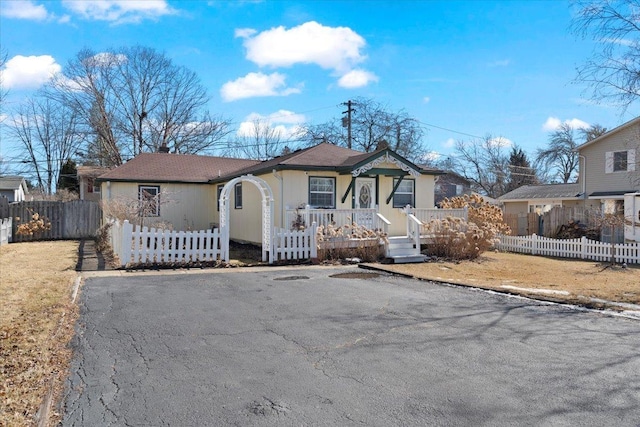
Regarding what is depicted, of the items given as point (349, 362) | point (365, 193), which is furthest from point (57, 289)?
point (365, 193)

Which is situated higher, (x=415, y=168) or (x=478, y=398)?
(x=415, y=168)

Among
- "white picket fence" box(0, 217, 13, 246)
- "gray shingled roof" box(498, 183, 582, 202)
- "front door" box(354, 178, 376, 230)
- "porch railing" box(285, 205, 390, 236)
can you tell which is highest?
"gray shingled roof" box(498, 183, 582, 202)

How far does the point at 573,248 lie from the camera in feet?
54.0

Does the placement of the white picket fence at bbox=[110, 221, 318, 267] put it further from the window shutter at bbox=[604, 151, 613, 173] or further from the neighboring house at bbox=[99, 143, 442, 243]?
the window shutter at bbox=[604, 151, 613, 173]

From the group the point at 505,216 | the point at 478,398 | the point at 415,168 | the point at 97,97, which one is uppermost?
the point at 97,97

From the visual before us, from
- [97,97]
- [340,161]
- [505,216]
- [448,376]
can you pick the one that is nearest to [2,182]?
[97,97]

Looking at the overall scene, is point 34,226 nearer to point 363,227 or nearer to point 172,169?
point 172,169

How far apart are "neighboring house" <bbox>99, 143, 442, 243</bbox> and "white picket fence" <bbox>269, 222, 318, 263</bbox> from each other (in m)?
1.81

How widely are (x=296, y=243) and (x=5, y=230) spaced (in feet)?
43.6

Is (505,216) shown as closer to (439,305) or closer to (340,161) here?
(340,161)

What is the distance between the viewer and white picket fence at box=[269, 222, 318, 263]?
13.3m

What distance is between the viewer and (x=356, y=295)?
853 cm

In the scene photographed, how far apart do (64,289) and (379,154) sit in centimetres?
1024

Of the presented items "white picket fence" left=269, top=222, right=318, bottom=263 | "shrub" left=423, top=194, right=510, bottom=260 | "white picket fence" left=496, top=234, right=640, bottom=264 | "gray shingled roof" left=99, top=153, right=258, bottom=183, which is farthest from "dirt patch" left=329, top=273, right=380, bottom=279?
"gray shingled roof" left=99, top=153, right=258, bottom=183
